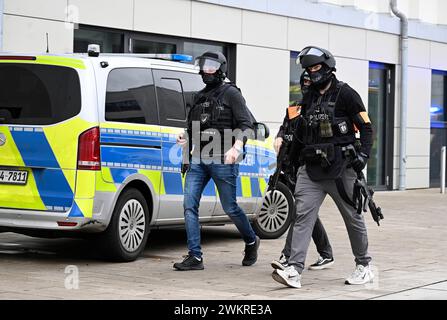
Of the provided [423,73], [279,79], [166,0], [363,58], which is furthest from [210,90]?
[423,73]

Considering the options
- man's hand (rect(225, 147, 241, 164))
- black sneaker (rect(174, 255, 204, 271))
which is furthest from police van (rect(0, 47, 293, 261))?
man's hand (rect(225, 147, 241, 164))

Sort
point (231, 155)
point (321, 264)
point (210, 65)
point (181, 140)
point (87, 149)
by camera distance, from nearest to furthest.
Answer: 1. point (231, 155)
2. point (87, 149)
3. point (210, 65)
4. point (181, 140)
5. point (321, 264)

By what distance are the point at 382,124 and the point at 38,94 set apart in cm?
1373

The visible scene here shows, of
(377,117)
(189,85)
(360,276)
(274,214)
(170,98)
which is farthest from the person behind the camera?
(377,117)

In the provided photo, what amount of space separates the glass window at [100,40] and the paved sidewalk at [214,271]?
3710 millimetres

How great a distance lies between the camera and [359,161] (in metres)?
8.12

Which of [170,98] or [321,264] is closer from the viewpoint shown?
[321,264]

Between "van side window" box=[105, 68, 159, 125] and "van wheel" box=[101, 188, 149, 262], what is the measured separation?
0.73 metres

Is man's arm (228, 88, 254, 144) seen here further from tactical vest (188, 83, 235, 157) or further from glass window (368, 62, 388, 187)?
glass window (368, 62, 388, 187)

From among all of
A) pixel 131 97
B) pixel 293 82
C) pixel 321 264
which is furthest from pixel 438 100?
pixel 131 97

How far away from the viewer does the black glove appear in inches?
320

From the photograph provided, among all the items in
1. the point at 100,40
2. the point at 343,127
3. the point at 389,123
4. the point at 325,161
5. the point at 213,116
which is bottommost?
the point at 325,161

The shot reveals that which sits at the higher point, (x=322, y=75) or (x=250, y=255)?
(x=322, y=75)
